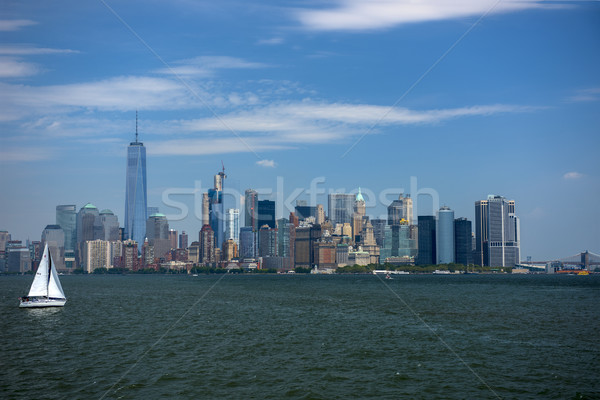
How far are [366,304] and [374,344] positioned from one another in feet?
171

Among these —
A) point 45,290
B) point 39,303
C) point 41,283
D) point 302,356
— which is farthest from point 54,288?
point 302,356

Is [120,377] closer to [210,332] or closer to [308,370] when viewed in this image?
[308,370]

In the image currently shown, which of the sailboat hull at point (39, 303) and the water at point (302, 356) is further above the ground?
the water at point (302, 356)

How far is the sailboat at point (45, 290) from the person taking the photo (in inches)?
4085

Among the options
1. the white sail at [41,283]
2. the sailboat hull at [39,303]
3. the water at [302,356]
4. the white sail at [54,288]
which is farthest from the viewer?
the white sail at [54,288]

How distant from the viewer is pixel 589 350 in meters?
55.2

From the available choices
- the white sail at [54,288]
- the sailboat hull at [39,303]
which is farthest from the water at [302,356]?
the white sail at [54,288]

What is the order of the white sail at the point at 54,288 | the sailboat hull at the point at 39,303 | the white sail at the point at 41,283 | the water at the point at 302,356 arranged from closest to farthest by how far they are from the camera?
the water at the point at 302,356
the sailboat hull at the point at 39,303
the white sail at the point at 41,283
the white sail at the point at 54,288

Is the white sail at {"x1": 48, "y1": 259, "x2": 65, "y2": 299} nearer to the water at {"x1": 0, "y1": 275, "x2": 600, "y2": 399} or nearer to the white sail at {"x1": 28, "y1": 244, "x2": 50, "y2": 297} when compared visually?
the white sail at {"x1": 28, "y1": 244, "x2": 50, "y2": 297}

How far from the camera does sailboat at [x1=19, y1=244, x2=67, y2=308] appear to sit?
340 ft

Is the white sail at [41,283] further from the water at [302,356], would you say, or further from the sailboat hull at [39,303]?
the water at [302,356]

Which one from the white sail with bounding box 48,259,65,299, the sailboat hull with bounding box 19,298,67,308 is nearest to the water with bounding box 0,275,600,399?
the sailboat hull with bounding box 19,298,67,308

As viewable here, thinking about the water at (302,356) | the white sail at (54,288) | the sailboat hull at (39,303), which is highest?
the white sail at (54,288)

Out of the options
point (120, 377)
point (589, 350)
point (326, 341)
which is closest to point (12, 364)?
point (120, 377)
